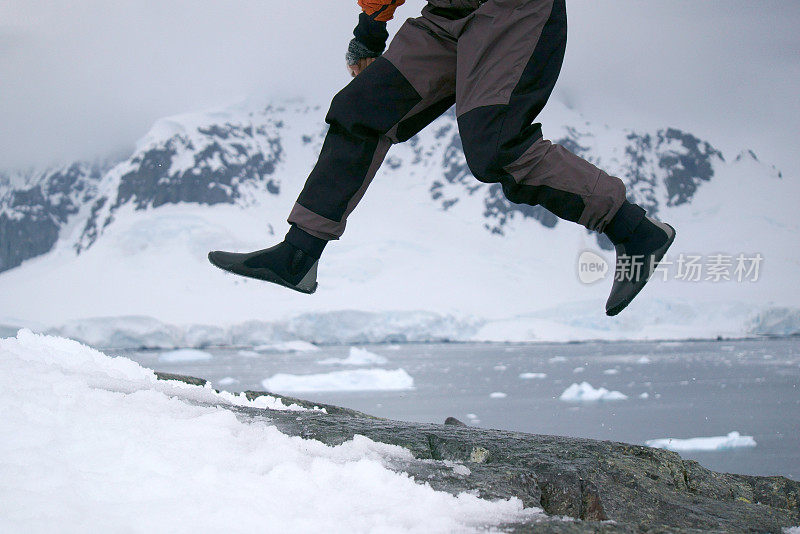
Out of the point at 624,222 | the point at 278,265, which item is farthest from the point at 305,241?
the point at 624,222

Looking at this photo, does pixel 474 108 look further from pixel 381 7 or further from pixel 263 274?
pixel 263 274

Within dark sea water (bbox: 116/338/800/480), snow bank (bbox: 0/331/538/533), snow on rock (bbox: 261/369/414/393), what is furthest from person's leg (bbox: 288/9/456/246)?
snow on rock (bbox: 261/369/414/393)

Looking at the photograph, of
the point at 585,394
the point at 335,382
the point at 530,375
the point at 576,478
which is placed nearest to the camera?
the point at 576,478

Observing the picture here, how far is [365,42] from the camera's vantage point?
96.3 inches

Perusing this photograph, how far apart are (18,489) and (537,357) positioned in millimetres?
54939

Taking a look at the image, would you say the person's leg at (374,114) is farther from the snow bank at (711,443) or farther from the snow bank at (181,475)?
the snow bank at (711,443)

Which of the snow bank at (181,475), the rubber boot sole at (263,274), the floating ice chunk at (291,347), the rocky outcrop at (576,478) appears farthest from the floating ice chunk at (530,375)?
the snow bank at (181,475)

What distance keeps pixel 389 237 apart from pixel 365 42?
77.3 meters

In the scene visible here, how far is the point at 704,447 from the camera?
22.8 m

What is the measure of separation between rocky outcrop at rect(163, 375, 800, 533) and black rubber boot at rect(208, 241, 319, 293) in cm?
43

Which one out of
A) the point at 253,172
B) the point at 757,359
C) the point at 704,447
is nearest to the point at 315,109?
the point at 253,172

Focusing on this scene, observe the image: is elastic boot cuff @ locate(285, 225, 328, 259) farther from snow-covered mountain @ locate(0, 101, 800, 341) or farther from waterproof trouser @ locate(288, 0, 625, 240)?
snow-covered mountain @ locate(0, 101, 800, 341)

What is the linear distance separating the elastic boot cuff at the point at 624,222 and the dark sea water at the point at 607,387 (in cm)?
1668

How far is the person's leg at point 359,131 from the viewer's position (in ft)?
7.04
